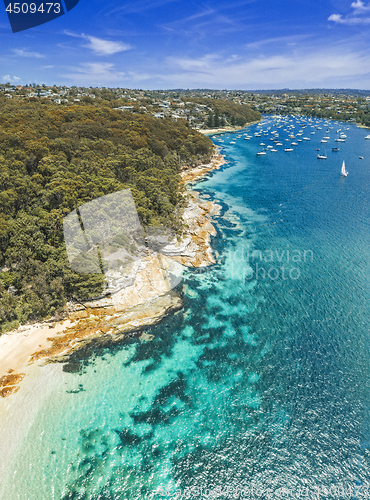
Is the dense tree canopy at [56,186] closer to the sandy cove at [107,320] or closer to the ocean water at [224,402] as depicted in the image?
the sandy cove at [107,320]

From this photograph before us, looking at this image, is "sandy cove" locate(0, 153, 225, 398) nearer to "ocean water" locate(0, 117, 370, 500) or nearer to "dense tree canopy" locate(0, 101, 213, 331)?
"ocean water" locate(0, 117, 370, 500)

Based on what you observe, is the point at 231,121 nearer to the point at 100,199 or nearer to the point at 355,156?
the point at 355,156

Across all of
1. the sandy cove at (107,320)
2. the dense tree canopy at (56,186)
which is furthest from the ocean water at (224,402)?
the dense tree canopy at (56,186)

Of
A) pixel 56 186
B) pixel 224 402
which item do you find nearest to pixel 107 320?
pixel 224 402

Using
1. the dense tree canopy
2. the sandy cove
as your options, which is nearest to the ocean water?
the sandy cove

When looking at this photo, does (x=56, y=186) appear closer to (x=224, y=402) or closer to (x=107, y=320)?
(x=107, y=320)

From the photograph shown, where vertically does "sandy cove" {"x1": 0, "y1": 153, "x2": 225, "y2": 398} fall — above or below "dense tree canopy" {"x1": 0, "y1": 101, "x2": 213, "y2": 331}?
below
